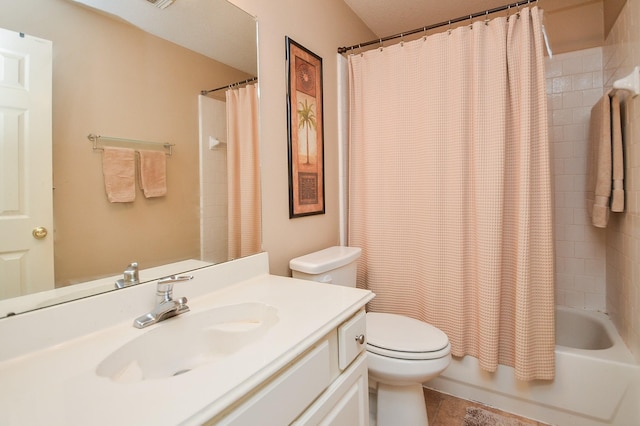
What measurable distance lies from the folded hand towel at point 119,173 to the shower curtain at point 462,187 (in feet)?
4.31

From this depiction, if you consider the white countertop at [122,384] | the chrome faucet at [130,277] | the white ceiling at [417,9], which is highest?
the white ceiling at [417,9]

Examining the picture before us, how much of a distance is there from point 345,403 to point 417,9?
7.70 feet

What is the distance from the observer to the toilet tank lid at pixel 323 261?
54.7 inches

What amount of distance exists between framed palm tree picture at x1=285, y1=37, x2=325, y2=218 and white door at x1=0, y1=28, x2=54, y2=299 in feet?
3.05

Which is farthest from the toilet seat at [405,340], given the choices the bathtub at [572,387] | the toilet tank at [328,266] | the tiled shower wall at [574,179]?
the tiled shower wall at [574,179]

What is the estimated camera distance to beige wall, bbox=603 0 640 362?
1397mm

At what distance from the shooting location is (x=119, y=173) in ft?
2.88

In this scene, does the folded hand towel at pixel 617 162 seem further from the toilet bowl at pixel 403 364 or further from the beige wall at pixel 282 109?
the beige wall at pixel 282 109

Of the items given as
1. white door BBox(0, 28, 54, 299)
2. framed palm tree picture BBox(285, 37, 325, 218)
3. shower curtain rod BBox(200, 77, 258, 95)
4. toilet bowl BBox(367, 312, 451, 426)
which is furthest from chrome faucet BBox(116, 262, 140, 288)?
toilet bowl BBox(367, 312, 451, 426)

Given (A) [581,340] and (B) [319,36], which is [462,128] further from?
(A) [581,340]

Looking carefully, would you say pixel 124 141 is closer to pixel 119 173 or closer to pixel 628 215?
pixel 119 173

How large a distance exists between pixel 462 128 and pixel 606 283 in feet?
4.76

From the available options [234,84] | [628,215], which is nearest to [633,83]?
[628,215]

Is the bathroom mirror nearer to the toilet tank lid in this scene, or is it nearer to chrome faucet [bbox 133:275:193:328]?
chrome faucet [bbox 133:275:193:328]
